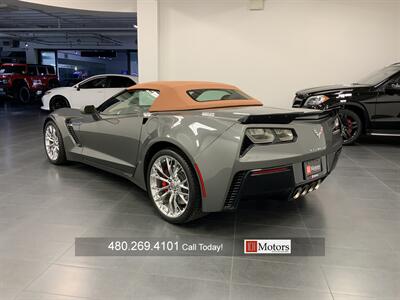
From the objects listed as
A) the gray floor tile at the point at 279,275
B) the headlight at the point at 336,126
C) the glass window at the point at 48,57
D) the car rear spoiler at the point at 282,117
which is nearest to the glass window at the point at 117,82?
the headlight at the point at 336,126

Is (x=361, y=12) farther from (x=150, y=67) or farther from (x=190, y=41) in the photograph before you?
(x=150, y=67)

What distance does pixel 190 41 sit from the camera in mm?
8914

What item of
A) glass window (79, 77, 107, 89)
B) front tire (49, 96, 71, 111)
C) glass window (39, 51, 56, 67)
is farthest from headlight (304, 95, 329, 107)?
glass window (39, 51, 56, 67)

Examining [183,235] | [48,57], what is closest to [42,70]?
[48,57]

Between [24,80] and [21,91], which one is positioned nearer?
[24,80]

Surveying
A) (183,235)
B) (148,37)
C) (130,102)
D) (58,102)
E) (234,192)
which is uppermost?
(148,37)

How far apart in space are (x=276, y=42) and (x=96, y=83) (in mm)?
5300

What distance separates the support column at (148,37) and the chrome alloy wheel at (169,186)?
6.04 m

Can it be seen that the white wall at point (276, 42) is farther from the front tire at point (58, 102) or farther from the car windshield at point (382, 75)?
the front tire at point (58, 102)

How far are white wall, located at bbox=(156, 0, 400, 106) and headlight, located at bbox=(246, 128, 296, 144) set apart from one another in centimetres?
625

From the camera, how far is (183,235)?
2865mm

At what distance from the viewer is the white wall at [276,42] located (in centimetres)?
827

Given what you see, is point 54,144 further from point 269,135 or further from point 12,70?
point 12,70

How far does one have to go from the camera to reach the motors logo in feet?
8.63
